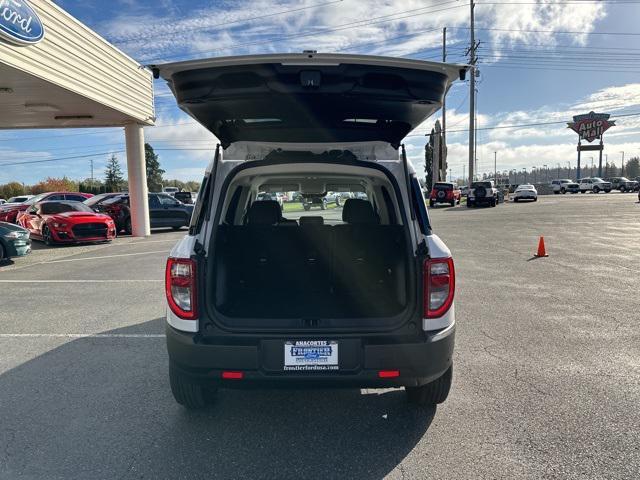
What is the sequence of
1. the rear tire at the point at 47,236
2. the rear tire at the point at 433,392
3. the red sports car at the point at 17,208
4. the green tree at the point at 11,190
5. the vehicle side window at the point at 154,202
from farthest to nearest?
the green tree at the point at 11,190 < the vehicle side window at the point at 154,202 < the red sports car at the point at 17,208 < the rear tire at the point at 47,236 < the rear tire at the point at 433,392

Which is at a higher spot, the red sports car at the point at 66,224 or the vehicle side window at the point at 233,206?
the vehicle side window at the point at 233,206

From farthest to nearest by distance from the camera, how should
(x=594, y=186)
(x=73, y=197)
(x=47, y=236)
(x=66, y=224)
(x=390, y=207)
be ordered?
(x=594, y=186) < (x=73, y=197) < (x=47, y=236) < (x=66, y=224) < (x=390, y=207)

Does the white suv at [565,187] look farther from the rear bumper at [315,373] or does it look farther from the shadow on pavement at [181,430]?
the rear bumper at [315,373]

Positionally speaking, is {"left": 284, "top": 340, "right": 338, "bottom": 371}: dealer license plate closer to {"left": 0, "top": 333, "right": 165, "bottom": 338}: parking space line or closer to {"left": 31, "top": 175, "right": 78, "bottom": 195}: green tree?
{"left": 0, "top": 333, "right": 165, "bottom": 338}: parking space line

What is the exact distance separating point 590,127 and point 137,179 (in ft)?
216

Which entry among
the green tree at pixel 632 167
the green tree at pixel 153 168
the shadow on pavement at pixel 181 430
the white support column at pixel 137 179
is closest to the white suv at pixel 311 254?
the shadow on pavement at pixel 181 430

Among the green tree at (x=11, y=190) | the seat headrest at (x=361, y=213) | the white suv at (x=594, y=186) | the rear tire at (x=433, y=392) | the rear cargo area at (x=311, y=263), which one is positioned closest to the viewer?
the rear tire at (x=433, y=392)

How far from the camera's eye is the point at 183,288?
2881mm

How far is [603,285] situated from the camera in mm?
7473

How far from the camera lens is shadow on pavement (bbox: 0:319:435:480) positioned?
2686mm

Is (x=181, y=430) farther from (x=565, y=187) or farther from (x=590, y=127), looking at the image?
(x=590, y=127)

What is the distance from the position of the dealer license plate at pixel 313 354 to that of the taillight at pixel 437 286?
24.6 inches

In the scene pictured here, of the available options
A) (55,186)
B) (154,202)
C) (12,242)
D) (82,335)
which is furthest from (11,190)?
(82,335)

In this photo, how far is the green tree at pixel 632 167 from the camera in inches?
4009
